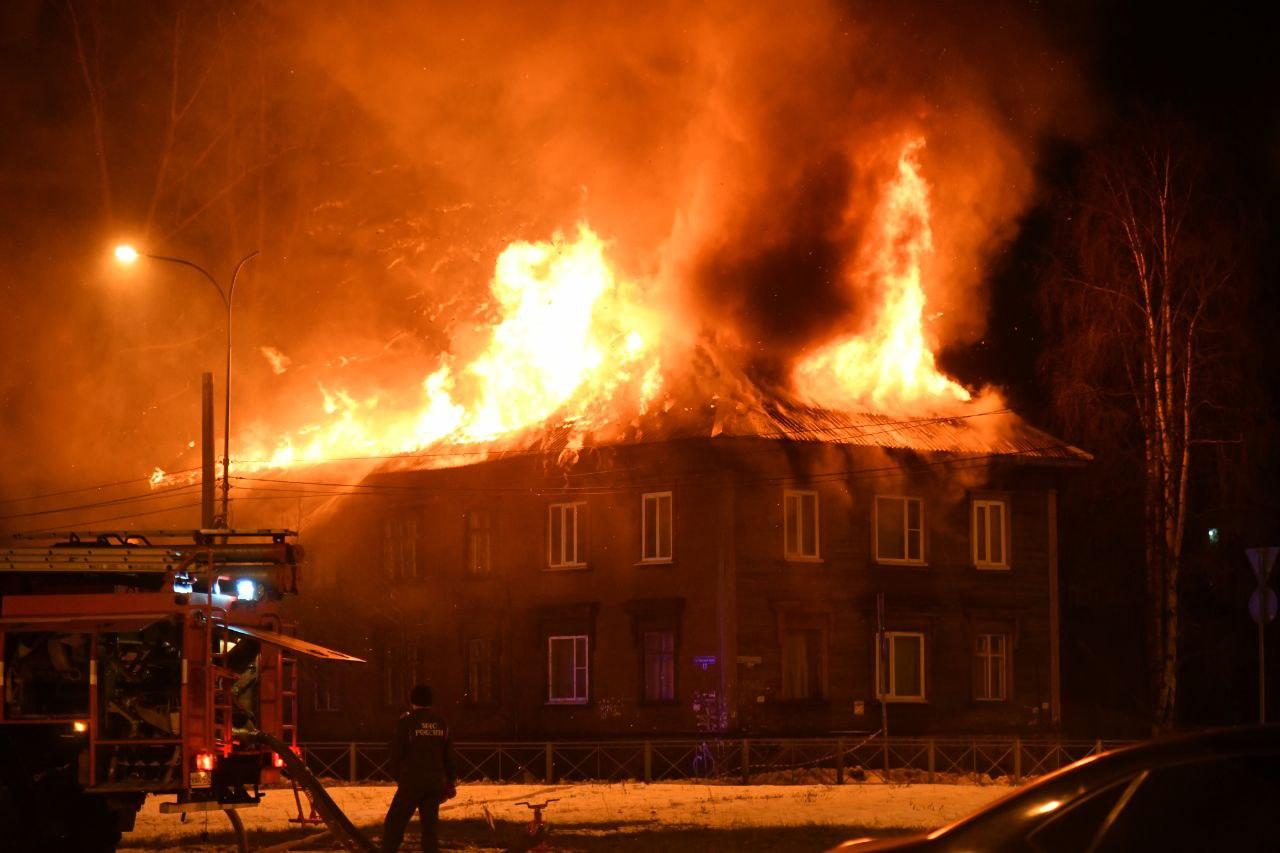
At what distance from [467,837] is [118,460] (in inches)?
1378

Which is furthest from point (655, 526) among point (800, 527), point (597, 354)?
point (597, 354)

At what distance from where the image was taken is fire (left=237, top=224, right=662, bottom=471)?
130 feet

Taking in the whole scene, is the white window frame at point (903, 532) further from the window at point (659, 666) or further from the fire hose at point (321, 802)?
the fire hose at point (321, 802)

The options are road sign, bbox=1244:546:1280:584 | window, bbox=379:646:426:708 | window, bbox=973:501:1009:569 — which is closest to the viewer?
road sign, bbox=1244:546:1280:584

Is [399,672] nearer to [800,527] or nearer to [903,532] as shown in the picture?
[800,527]

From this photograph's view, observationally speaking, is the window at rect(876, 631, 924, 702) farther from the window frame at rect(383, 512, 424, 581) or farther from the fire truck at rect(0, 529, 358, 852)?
the fire truck at rect(0, 529, 358, 852)

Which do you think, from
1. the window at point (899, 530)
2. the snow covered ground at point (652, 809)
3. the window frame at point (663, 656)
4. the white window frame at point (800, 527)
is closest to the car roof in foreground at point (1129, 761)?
the snow covered ground at point (652, 809)

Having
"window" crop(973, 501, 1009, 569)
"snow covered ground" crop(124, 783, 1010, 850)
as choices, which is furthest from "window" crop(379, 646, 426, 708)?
"window" crop(973, 501, 1009, 569)

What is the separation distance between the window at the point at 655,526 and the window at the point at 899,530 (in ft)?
16.9

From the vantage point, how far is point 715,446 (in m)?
36.0

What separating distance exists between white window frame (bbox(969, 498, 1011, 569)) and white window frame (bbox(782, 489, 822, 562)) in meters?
4.57

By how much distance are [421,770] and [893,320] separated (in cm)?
2736

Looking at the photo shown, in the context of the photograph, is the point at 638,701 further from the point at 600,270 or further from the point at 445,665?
the point at 600,270

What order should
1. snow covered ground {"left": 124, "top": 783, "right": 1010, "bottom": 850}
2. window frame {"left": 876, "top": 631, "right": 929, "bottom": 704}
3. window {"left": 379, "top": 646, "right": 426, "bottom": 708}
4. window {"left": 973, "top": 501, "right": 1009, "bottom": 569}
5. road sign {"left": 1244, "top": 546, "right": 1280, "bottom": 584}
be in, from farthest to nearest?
window {"left": 379, "top": 646, "right": 426, "bottom": 708}
window {"left": 973, "top": 501, "right": 1009, "bottom": 569}
window frame {"left": 876, "top": 631, "right": 929, "bottom": 704}
road sign {"left": 1244, "top": 546, "right": 1280, "bottom": 584}
snow covered ground {"left": 124, "top": 783, "right": 1010, "bottom": 850}
